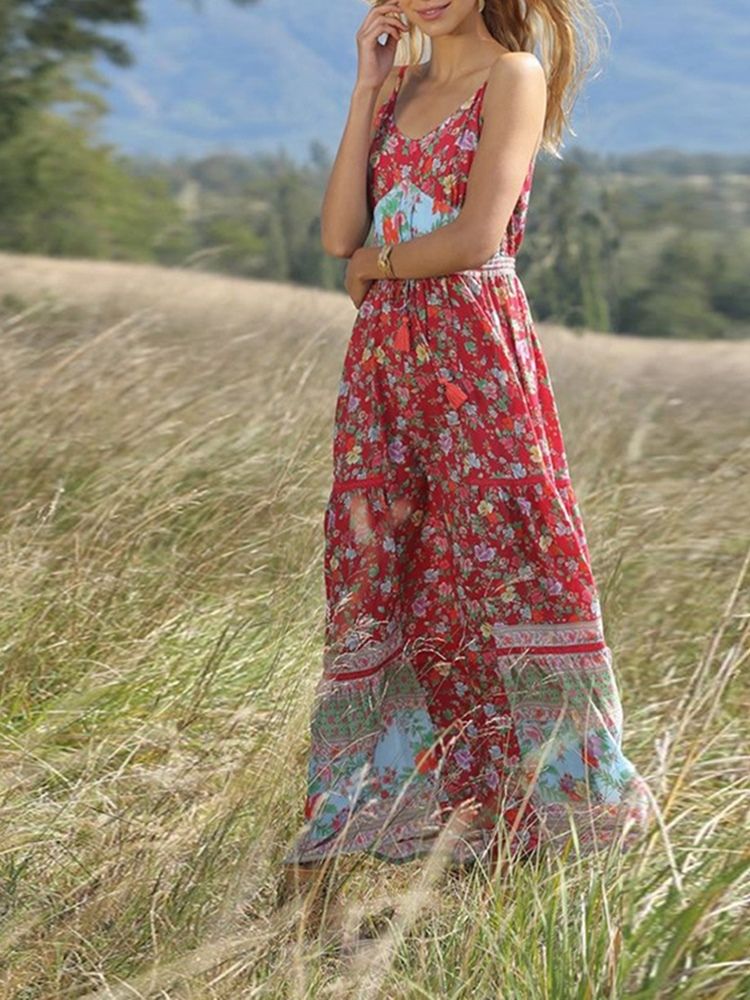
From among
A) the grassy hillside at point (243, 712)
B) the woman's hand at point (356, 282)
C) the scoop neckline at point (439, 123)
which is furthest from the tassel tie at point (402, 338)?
the grassy hillside at point (243, 712)

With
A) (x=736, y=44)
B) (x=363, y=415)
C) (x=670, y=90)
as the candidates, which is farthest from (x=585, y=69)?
(x=736, y=44)

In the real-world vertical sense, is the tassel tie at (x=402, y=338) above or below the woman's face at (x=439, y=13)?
below

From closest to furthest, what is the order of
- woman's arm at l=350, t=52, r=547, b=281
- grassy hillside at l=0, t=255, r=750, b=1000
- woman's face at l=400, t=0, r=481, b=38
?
grassy hillside at l=0, t=255, r=750, b=1000 < woman's arm at l=350, t=52, r=547, b=281 < woman's face at l=400, t=0, r=481, b=38

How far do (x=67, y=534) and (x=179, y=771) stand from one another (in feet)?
3.62

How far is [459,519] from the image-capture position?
3314 millimetres

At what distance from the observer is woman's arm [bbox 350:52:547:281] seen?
3.20 metres

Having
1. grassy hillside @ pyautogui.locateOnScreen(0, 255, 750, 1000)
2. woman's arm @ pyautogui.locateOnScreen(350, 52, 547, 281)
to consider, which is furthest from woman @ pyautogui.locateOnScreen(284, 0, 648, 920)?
grassy hillside @ pyautogui.locateOnScreen(0, 255, 750, 1000)

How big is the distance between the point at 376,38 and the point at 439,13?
15 centimetres

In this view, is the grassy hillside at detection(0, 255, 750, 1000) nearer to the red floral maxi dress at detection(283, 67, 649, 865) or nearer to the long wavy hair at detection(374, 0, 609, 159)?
the red floral maxi dress at detection(283, 67, 649, 865)

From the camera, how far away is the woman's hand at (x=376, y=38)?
3.42m

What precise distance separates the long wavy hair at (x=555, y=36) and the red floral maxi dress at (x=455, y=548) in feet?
0.66

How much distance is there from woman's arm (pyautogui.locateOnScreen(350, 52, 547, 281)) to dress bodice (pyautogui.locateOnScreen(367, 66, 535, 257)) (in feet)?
0.14

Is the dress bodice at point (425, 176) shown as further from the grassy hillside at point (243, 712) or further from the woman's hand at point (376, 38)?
the grassy hillside at point (243, 712)

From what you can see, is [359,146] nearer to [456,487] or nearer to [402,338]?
[402,338]
